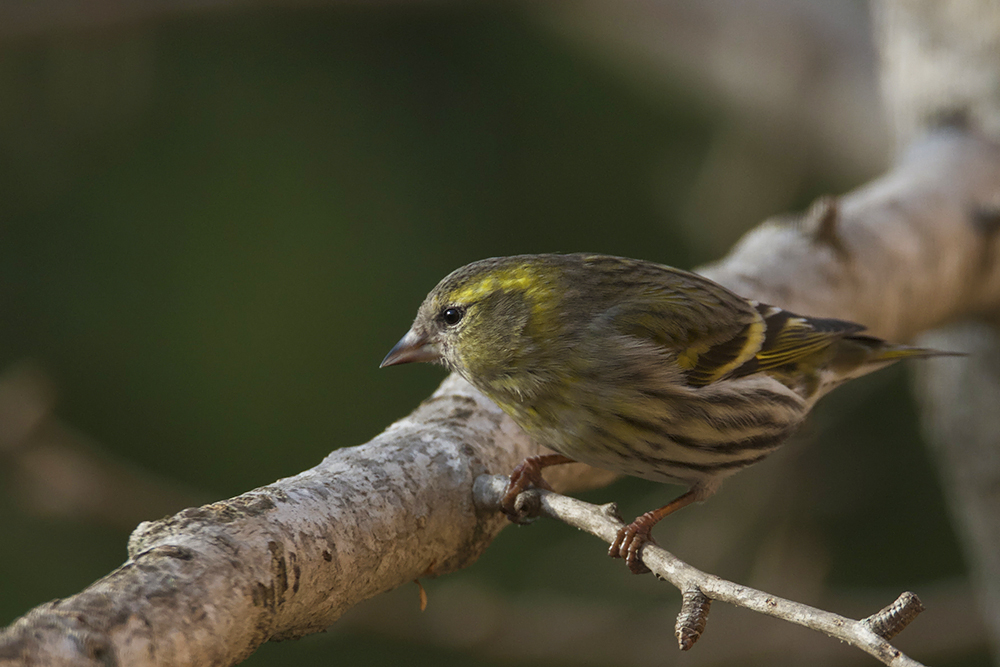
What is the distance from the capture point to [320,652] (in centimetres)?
361

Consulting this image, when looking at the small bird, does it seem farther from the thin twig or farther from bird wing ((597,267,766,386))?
the thin twig

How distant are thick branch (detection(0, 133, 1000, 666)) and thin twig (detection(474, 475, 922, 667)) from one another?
19 mm

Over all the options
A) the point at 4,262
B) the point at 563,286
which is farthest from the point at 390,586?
the point at 4,262

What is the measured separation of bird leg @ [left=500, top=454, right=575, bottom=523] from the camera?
1.13 metres

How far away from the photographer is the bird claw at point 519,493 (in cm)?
111

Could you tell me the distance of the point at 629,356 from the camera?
1.41m

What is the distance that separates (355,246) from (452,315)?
96.1 inches

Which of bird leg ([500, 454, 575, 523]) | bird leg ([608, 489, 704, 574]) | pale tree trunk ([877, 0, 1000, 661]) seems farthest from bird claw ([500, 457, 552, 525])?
pale tree trunk ([877, 0, 1000, 661])

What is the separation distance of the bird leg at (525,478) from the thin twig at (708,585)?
16mm

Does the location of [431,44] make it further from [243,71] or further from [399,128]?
[243,71]

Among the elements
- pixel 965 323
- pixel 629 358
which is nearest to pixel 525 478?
pixel 629 358

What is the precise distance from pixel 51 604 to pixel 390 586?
1.43ft

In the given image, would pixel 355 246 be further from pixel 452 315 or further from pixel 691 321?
pixel 691 321

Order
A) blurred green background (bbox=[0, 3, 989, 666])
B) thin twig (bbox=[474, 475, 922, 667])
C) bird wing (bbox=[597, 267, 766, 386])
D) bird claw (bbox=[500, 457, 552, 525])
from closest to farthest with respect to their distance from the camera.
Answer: thin twig (bbox=[474, 475, 922, 667]), bird claw (bbox=[500, 457, 552, 525]), bird wing (bbox=[597, 267, 766, 386]), blurred green background (bbox=[0, 3, 989, 666])
